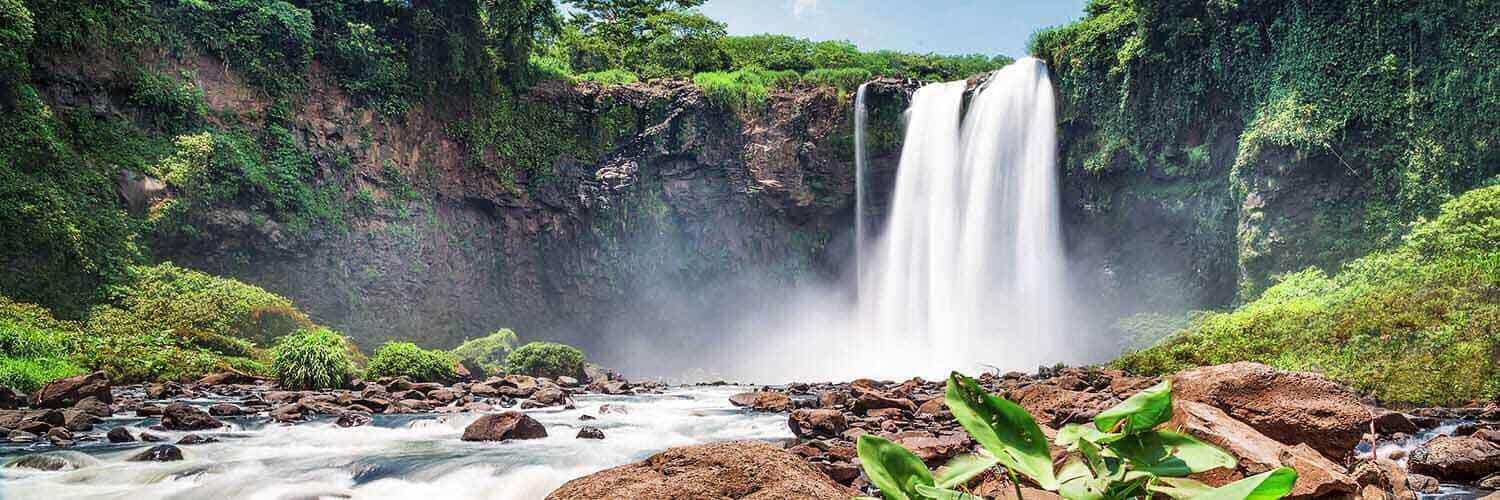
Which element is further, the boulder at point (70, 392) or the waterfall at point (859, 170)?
the waterfall at point (859, 170)

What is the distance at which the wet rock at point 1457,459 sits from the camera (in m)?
5.89

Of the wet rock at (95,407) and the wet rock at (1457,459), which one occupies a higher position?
the wet rock at (1457,459)

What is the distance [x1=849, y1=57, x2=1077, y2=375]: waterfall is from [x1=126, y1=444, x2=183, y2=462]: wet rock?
22458 mm

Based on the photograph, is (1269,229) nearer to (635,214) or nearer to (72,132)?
(635,214)

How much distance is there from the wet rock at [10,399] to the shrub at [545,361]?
1125 cm

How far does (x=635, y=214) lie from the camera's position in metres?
32.0

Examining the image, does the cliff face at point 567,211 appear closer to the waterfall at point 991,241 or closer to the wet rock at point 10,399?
the waterfall at point 991,241

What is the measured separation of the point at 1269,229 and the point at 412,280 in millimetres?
25990

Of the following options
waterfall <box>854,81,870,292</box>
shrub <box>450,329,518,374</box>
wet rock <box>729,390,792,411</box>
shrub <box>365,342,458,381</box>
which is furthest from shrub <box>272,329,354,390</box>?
waterfall <box>854,81,870,292</box>

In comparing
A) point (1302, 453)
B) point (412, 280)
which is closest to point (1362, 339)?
point (1302, 453)

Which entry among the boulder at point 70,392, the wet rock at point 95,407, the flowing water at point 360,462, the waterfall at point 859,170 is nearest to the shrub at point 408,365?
the boulder at point 70,392

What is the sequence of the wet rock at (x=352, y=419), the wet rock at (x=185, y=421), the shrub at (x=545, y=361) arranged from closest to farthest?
the wet rock at (x=185, y=421) → the wet rock at (x=352, y=419) → the shrub at (x=545, y=361)

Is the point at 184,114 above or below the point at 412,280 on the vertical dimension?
above

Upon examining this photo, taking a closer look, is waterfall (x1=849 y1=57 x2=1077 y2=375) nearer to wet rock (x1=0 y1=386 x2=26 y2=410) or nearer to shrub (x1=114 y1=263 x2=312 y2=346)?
shrub (x1=114 y1=263 x2=312 y2=346)
